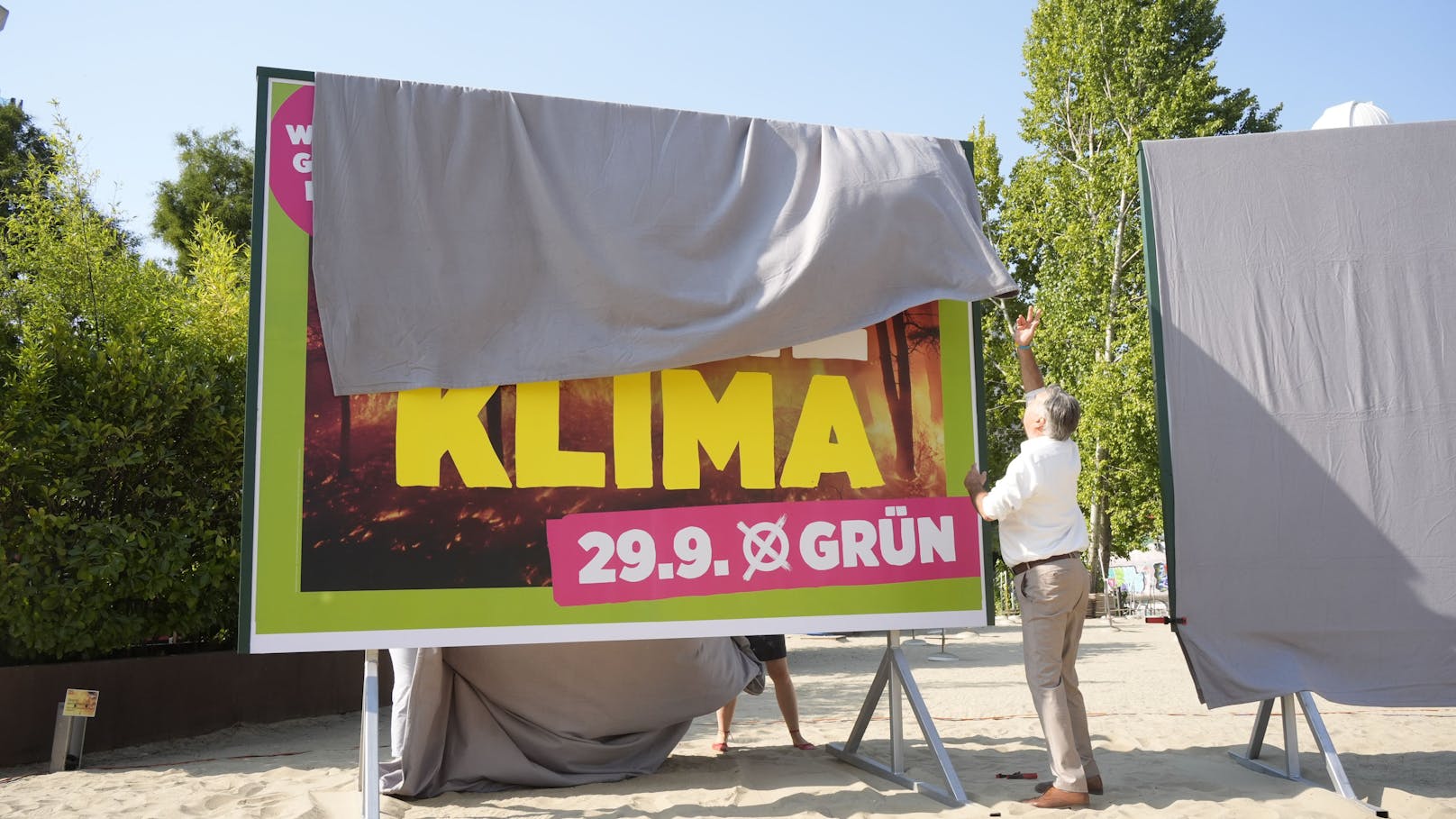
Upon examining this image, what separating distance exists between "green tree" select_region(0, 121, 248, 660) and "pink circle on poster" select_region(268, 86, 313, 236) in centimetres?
347

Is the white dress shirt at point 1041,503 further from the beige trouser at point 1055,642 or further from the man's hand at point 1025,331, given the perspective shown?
the man's hand at point 1025,331

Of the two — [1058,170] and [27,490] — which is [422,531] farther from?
[1058,170]

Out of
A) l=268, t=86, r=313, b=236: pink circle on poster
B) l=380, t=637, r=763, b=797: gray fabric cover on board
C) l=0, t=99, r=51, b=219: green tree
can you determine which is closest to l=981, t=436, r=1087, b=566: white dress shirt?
l=380, t=637, r=763, b=797: gray fabric cover on board

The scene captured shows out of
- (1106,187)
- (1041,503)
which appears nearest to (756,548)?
(1041,503)

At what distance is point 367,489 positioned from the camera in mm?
4016

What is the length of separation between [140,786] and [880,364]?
4339 millimetres

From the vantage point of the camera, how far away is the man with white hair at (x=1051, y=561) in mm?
4094

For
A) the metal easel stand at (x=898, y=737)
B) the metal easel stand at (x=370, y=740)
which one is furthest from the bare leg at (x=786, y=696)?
the metal easel stand at (x=370, y=740)

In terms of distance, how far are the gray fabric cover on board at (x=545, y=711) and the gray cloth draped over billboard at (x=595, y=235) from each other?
1440mm

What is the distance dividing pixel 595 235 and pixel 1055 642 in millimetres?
2592

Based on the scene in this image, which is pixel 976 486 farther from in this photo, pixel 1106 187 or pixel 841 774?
pixel 1106 187

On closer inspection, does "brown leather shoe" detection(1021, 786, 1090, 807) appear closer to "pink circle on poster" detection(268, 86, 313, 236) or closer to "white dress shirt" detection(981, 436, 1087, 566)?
"white dress shirt" detection(981, 436, 1087, 566)

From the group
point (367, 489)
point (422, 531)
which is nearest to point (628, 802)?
point (422, 531)

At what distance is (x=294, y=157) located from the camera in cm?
415
